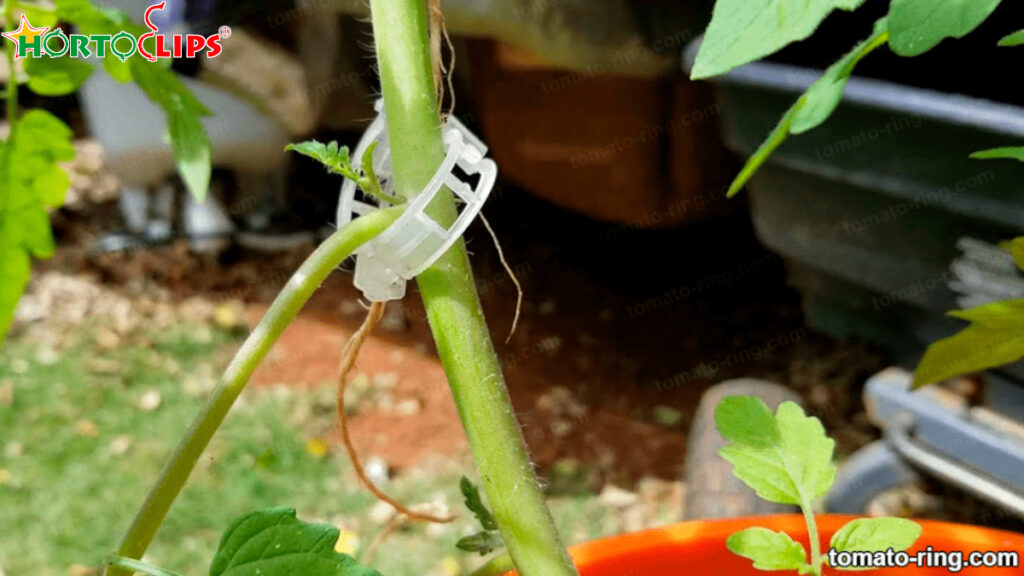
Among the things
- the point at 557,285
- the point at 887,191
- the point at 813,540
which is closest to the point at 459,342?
the point at 813,540

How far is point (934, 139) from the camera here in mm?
826

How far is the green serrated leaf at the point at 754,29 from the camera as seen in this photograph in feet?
0.87

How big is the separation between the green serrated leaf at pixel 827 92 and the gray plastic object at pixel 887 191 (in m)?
0.43

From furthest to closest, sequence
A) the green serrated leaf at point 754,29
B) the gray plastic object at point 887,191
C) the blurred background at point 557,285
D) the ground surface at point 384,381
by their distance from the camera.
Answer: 1. the ground surface at point 384,381
2. the blurred background at point 557,285
3. the gray plastic object at point 887,191
4. the green serrated leaf at point 754,29

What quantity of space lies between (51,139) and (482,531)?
28cm

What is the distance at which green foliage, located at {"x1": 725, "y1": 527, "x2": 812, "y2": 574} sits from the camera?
1.12 feet

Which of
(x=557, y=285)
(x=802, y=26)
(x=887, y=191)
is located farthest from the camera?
(x=557, y=285)

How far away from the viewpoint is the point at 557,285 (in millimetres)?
2021

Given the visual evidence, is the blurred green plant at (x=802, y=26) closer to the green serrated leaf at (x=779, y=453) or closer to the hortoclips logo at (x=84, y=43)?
the green serrated leaf at (x=779, y=453)

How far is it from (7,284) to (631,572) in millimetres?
301

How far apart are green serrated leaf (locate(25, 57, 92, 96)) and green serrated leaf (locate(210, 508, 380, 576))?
26cm

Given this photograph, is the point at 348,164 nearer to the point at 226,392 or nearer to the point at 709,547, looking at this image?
the point at 226,392

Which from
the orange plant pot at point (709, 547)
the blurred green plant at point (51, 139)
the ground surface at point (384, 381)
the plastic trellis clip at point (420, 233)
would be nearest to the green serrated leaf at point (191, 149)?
the blurred green plant at point (51, 139)

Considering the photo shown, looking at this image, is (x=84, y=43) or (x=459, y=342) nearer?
(x=459, y=342)
